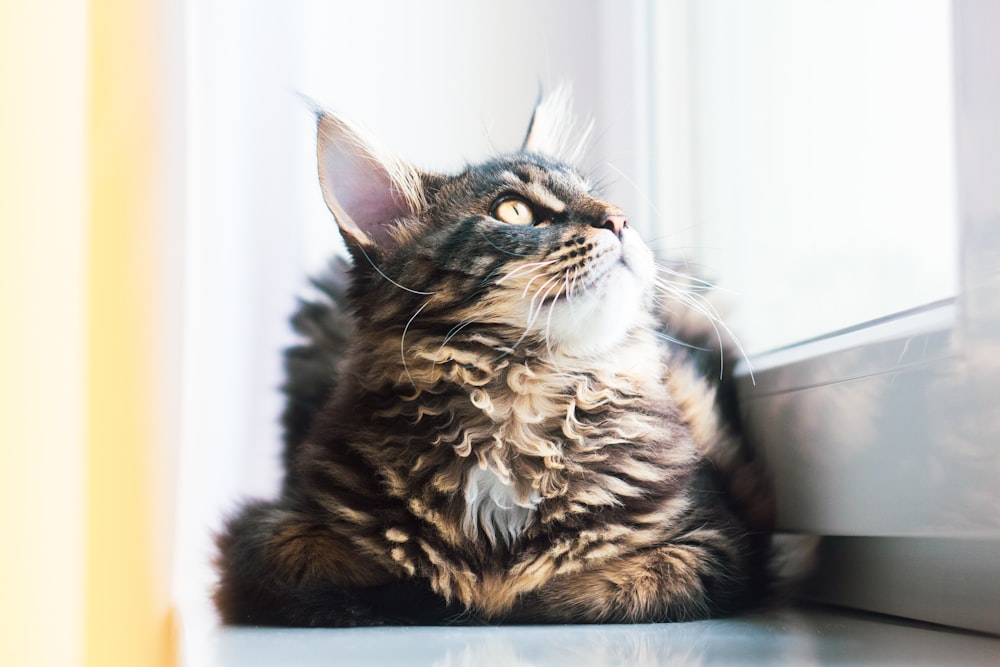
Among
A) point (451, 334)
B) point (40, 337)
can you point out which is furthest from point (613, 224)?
point (40, 337)

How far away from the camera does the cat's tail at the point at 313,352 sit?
1.40 metres

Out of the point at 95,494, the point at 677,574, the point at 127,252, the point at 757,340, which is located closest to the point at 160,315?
the point at 127,252

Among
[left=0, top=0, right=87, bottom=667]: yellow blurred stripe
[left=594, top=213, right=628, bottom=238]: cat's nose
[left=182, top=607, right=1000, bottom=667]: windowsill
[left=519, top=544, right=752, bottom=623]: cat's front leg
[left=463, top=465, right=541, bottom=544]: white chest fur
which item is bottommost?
[left=182, top=607, right=1000, bottom=667]: windowsill

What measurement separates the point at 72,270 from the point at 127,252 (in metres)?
0.18

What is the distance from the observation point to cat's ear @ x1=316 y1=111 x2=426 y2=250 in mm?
946

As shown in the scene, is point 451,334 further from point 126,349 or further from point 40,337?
point 40,337

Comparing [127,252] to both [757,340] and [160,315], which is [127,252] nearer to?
[160,315]

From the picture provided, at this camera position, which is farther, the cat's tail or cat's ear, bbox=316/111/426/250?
the cat's tail

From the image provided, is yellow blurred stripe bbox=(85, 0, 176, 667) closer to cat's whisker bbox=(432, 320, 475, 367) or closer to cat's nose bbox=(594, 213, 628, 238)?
cat's whisker bbox=(432, 320, 475, 367)

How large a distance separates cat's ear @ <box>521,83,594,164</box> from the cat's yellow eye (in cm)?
19

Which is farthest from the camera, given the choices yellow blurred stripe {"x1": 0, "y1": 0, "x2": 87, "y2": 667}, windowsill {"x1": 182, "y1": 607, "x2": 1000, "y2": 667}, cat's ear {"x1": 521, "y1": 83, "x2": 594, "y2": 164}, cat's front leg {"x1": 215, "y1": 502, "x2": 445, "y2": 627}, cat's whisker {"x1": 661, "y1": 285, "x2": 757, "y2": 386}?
cat's ear {"x1": 521, "y1": 83, "x2": 594, "y2": 164}

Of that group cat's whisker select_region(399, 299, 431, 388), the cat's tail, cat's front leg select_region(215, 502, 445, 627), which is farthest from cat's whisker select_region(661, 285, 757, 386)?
the cat's tail

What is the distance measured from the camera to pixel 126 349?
2.30 ft

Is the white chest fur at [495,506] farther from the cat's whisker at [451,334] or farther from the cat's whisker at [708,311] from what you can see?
the cat's whisker at [708,311]
